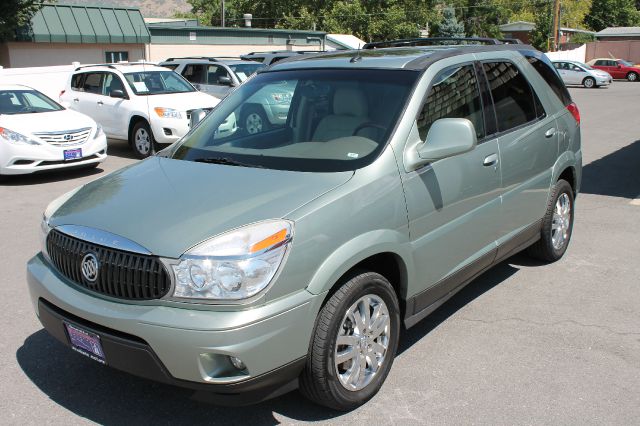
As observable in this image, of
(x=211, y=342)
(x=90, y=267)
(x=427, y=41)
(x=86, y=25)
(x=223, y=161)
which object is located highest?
(x=86, y=25)

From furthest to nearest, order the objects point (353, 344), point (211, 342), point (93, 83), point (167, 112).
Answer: point (93, 83)
point (167, 112)
point (353, 344)
point (211, 342)

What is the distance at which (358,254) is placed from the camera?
337 cm

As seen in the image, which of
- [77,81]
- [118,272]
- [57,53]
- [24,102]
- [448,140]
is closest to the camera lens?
[118,272]

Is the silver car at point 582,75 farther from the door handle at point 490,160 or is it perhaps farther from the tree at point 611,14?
the tree at point 611,14

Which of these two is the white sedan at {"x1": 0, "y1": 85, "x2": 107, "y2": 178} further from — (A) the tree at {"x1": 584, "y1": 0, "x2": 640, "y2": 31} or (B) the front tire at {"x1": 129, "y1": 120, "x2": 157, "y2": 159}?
(A) the tree at {"x1": 584, "y1": 0, "x2": 640, "y2": 31}

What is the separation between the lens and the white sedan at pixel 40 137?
32.2 feet

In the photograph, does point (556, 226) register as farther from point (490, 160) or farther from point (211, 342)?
point (211, 342)

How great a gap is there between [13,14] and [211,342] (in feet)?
82.0

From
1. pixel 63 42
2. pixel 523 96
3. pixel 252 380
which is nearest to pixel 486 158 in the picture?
→ pixel 523 96

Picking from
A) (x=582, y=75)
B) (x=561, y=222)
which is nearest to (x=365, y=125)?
(x=561, y=222)

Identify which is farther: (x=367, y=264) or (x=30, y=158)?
(x=30, y=158)

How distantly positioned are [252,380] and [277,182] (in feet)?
3.54

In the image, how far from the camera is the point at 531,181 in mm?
5133

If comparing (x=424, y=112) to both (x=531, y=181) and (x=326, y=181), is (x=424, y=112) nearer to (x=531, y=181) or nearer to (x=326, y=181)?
(x=326, y=181)
